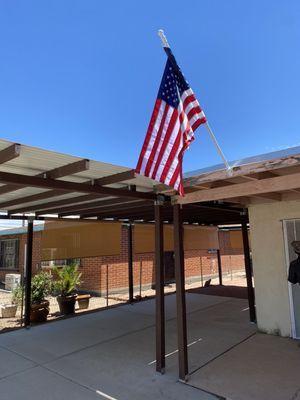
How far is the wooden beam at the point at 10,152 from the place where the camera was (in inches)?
120

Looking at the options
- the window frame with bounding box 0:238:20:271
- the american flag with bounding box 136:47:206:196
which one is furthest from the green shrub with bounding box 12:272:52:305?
the window frame with bounding box 0:238:20:271

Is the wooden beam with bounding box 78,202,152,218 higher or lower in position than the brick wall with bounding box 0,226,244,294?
higher

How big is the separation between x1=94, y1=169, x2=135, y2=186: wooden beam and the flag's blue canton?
3.10 feet

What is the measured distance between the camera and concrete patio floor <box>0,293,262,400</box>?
4152 millimetres

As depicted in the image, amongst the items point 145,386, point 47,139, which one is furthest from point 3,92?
point 145,386

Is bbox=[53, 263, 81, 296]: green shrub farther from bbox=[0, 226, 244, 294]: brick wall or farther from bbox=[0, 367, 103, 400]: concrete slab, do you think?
bbox=[0, 367, 103, 400]: concrete slab

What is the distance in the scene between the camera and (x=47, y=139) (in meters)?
11.8

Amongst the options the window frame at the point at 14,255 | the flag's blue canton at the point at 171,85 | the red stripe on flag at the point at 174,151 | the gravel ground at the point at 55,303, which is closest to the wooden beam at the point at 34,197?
the red stripe on flag at the point at 174,151

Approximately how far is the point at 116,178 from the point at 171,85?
129 centimetres

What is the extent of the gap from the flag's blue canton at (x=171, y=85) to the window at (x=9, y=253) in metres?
14.2

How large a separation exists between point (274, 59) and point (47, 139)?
7.79 metres

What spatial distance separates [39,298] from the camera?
8609 mm

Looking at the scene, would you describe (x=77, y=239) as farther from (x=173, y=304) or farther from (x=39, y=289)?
(x=173, y=304)

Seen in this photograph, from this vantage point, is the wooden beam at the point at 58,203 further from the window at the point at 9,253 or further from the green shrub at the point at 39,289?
the window at the point at 9,253
